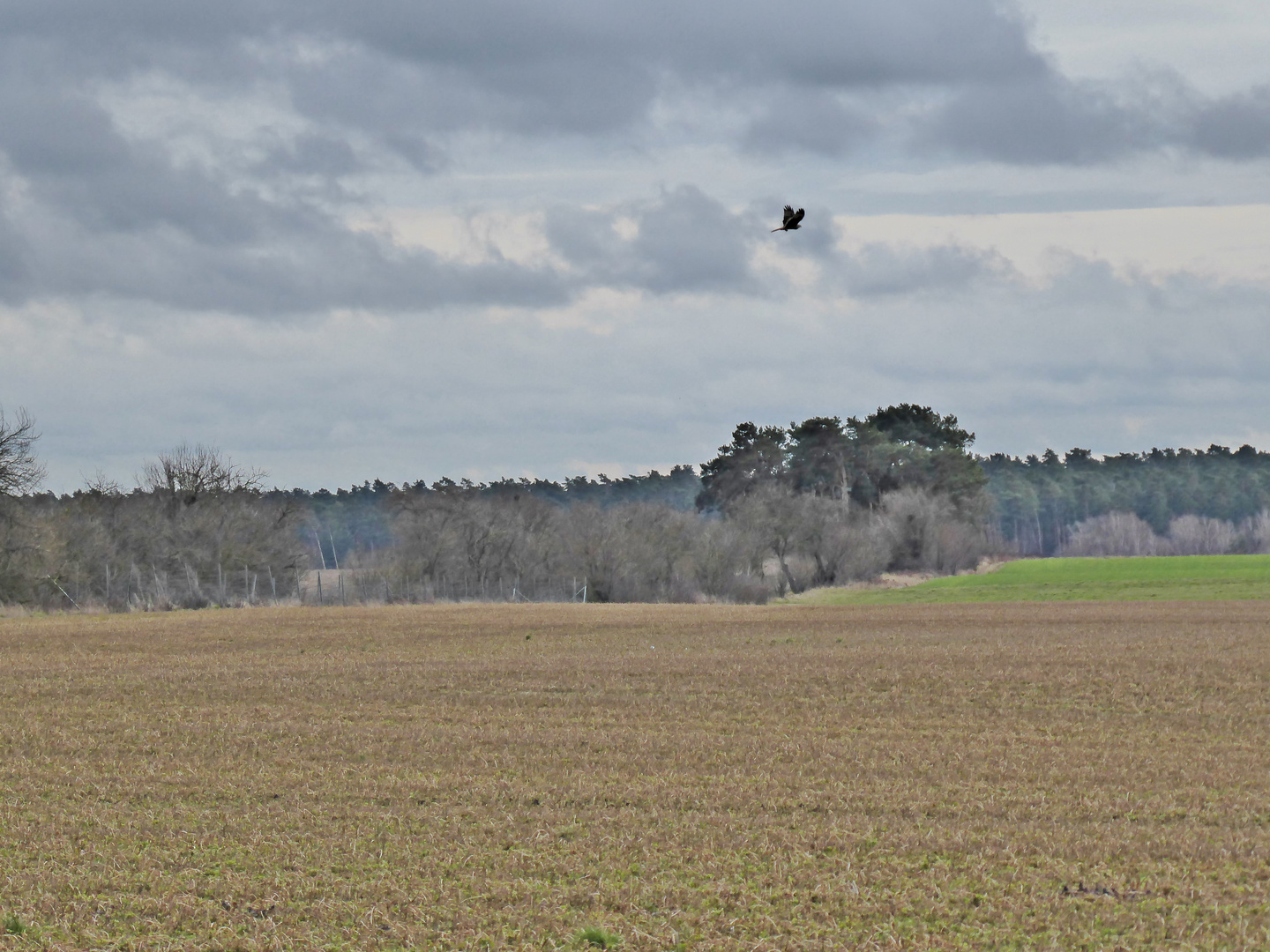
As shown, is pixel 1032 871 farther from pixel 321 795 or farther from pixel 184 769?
pixel 184 769

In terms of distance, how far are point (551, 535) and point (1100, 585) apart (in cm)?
3287

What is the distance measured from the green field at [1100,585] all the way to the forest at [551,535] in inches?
294

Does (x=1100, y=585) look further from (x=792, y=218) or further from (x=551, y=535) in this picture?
(x=792, y=218)

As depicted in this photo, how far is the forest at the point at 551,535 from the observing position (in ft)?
233

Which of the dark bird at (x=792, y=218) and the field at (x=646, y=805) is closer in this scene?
the field at (x=646, y=805)

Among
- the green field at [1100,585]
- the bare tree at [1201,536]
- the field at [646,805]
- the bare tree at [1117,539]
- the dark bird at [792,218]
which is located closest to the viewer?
the field at [646,805]

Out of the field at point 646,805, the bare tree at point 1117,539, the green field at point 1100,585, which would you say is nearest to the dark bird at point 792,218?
the field at point 646,805

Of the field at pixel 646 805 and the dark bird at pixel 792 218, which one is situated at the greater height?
the dark bird at pixel 792 218

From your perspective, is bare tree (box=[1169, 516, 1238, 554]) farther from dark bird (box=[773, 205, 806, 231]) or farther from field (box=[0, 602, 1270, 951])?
dark bird (box=[773, 205, 806, 231])

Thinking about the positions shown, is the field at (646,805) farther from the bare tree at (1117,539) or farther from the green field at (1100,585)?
the bare tree at (1117,539)

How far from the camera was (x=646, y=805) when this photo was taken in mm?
14227

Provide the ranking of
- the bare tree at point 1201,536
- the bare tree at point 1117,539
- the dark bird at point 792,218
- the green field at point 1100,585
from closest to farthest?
1. the dark bird at point 792,218
2. the green field at point 1100,585
3. the bare tree at point 1201,536
4. the bare tree at point 1117,539

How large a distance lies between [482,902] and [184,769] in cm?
761

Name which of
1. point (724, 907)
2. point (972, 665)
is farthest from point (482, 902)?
point (972, 665)
